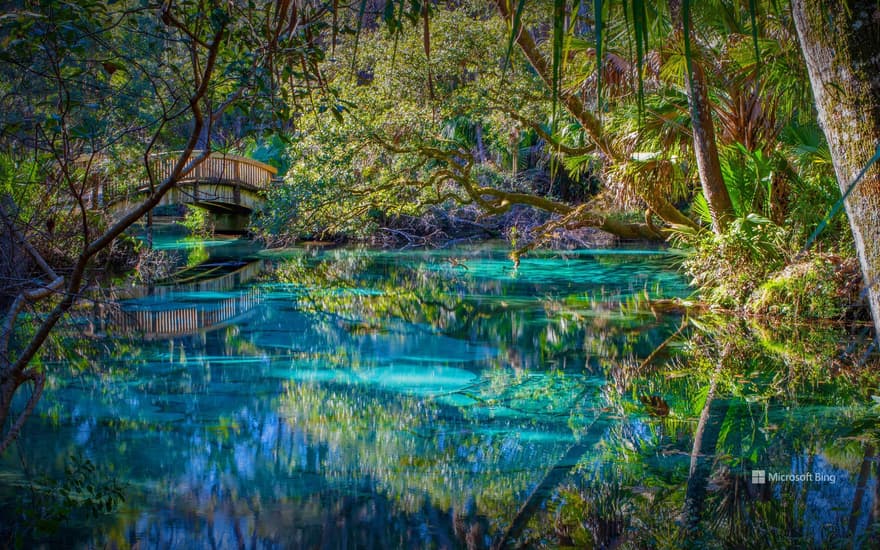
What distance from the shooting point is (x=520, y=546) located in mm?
3238

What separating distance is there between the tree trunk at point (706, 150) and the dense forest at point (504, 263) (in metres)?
0.03

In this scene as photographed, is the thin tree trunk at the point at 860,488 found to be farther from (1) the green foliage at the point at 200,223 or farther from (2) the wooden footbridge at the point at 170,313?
(1) the green foliage at the point at 200,223

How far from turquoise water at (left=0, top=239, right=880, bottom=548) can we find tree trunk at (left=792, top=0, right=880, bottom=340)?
6.25 feet

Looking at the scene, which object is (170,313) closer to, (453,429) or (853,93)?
(453,429)

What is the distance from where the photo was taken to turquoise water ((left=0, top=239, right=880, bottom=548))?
3.47 m

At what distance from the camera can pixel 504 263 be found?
1533 centimetres

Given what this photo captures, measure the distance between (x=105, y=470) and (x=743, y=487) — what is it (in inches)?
128

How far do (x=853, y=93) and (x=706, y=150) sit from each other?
6.99 m

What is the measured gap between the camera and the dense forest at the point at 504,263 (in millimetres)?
3098

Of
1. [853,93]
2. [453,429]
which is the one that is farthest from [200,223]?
[853,93]

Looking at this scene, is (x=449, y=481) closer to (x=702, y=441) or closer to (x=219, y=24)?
(x=702, y=441)

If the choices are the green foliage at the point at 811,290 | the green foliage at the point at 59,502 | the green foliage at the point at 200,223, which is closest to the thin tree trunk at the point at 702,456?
the green foliage at the point at 811,290

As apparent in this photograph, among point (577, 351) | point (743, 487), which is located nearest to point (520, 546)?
point (743, 487)

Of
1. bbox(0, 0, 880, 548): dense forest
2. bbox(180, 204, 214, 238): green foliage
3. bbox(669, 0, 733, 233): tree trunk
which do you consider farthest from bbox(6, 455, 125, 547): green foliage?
bbox(180, 204, 214, 238): green foliage
